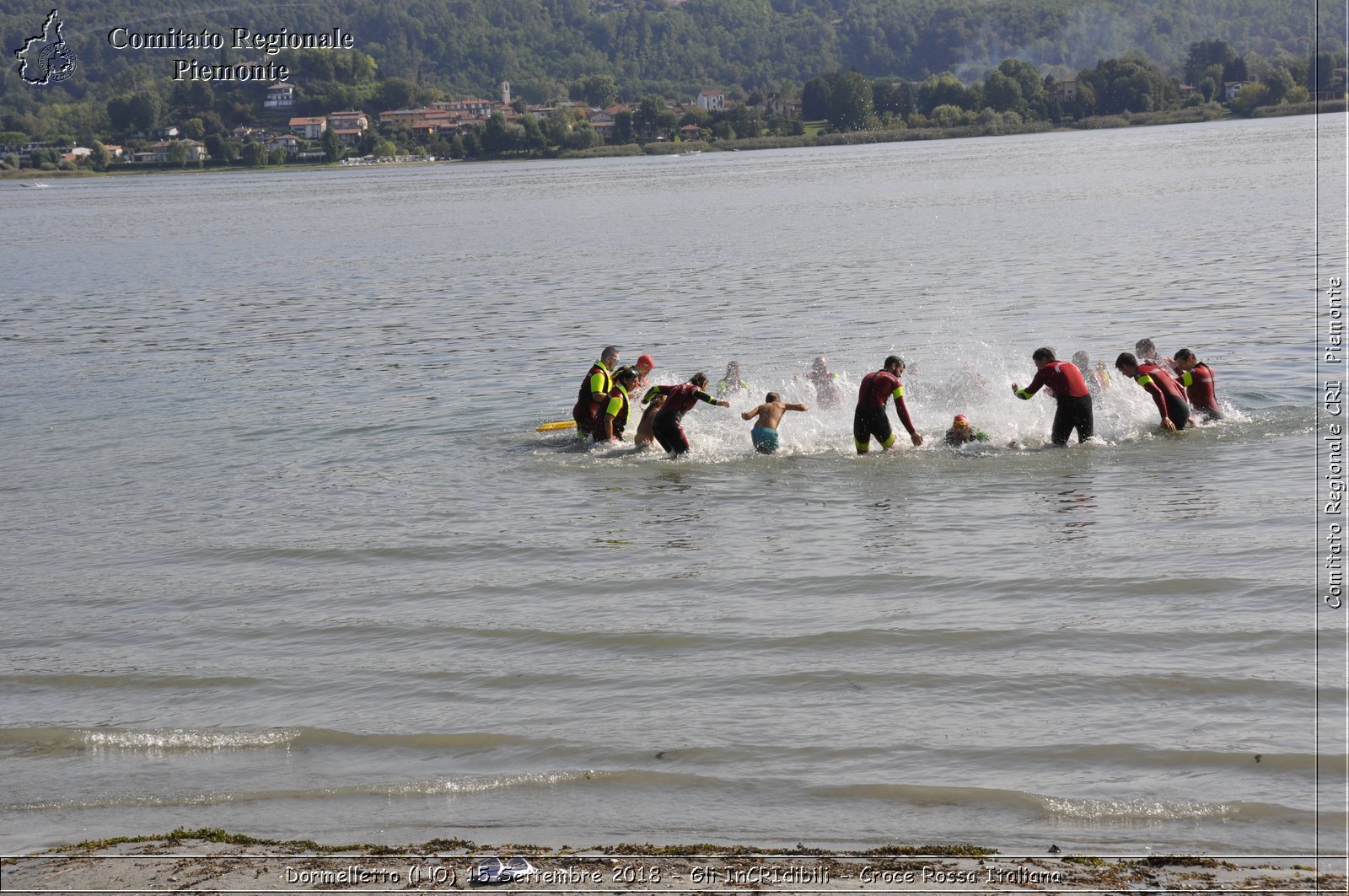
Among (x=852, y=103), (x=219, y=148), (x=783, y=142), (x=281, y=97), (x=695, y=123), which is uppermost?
(x=281, y=97)

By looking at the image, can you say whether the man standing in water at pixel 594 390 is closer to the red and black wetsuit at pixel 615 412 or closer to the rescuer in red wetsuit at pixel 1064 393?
the red and black wetsuit at pixel 615 412

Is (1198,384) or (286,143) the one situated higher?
(286,143)

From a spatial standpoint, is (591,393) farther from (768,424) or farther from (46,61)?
(46,61)

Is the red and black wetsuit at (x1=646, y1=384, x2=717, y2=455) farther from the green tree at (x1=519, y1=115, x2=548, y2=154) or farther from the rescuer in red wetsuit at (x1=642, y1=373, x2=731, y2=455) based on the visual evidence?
the green tree at (x1=519, y1=115, x2=548, y2=154)

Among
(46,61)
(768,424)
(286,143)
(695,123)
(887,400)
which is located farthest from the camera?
(695,123)

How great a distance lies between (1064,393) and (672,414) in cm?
480

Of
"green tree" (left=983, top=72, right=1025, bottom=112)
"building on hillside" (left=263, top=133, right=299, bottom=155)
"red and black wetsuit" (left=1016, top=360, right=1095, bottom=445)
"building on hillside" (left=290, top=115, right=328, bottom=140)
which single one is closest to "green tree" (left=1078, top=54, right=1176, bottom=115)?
"green tree" (left=983, top=72, right=1025, bottom=112)

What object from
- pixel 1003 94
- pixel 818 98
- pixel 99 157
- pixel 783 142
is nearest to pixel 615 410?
pixel 783 142

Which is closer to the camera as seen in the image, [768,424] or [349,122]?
[768,424]

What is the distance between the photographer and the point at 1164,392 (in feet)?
53.2

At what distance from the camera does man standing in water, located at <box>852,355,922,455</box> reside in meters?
16.0

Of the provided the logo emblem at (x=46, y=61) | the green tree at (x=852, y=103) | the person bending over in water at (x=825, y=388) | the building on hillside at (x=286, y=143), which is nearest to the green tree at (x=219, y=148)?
the building on hillside at (x=286, y=143)

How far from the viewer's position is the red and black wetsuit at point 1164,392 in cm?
1611

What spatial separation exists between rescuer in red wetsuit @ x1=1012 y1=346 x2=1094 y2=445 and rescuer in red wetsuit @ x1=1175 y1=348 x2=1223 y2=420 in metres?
1.32
